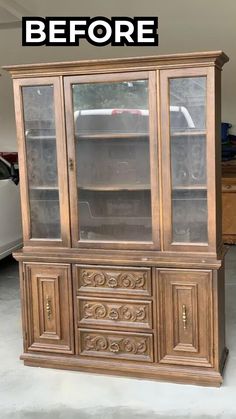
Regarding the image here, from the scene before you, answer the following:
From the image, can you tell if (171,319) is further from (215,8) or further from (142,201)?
(215,8)

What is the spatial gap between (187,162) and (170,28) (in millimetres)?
4358

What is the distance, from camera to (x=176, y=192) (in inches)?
114

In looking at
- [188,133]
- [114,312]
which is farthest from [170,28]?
[114,312]

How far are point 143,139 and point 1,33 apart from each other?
5.06m

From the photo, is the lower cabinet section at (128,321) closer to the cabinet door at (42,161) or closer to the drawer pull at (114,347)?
the drawer pull at (114,347)

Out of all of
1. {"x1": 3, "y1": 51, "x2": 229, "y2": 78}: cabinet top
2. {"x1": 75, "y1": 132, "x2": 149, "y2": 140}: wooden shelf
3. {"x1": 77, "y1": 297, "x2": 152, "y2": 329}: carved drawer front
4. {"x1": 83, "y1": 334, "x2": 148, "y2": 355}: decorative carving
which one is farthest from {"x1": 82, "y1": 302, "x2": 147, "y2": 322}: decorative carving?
{"x1": 3, "y1": 51, "x2": 229, "y2": 78}: cabinet top

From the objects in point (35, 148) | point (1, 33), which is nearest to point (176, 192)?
point (35, 148)

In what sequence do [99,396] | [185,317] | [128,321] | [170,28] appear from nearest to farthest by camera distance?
1. [99,396]
2. [185,317]
3. [128,321]
4. [170,28]

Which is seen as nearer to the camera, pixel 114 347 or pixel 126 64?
pixel 126 64

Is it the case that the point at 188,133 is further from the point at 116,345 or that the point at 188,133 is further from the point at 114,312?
the point at 116,345

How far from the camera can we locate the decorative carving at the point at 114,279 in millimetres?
2979

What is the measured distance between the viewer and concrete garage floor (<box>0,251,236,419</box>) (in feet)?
8.61

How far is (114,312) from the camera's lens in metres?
3.06

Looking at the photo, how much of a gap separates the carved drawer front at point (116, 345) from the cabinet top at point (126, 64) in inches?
60.3
